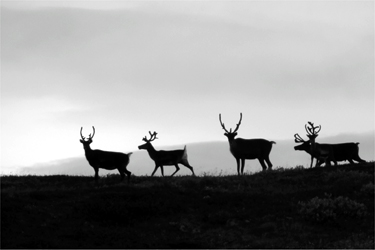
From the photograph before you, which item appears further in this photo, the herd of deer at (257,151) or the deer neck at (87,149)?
the herd of deer at (257,151)

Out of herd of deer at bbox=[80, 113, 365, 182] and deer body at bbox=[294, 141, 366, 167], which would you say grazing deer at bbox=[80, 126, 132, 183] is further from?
deer body at bbox=[294, 141, 366, 167]

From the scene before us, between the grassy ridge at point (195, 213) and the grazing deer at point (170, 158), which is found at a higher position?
the grazing deer at point (170, 158)

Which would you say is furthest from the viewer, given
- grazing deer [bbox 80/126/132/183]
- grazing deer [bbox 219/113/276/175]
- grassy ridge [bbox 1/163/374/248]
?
grazing deer [bbox 219/113/276/175]

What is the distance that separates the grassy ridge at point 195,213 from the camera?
19.9m

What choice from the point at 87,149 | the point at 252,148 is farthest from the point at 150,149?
the point at 252,148

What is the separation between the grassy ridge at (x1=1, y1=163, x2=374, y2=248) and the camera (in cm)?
1992

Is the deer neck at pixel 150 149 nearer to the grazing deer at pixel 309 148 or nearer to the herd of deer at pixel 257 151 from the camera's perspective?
the herd of deer at pixel 257 151

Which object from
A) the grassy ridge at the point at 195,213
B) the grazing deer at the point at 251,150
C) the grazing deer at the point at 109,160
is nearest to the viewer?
the grassy ridge at the point at 195,213

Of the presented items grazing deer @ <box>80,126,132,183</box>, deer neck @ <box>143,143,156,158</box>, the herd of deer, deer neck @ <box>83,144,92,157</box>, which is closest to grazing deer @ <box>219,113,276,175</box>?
the herd of deer

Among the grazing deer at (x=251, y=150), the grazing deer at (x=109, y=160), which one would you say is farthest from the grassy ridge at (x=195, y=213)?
the grazing deer at (x=251, y=150)

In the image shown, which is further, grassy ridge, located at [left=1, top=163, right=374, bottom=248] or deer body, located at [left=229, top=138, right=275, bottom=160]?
deer body, located at [left=229, top=138, right=275, bottom=160]

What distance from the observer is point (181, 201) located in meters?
23.8

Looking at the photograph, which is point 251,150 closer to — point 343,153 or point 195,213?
point 343,153

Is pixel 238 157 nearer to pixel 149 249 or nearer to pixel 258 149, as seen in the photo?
pixel 258 149
